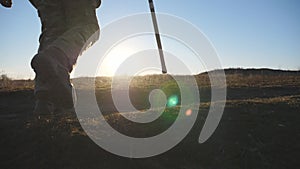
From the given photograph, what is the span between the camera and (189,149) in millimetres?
3652

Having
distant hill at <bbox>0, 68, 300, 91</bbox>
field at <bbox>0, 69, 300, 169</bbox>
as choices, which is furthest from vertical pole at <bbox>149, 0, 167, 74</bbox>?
distant hill at <bbox>0, 68, 300, 91</bbox>

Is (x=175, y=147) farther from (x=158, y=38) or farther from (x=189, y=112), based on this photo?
(x=158, y=38)

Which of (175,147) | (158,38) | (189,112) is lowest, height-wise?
(175,147)

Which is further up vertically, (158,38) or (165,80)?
(158,38)

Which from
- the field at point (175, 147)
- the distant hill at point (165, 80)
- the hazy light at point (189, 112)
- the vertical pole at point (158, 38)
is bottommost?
the field at point (175, 147)

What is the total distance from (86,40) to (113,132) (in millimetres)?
1420

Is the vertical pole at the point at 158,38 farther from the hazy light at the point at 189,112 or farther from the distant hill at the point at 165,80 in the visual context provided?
the distant hill at the point at 165,80

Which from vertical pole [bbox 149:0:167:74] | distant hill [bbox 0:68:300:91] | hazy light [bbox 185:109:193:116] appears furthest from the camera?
distant hill [bbox 0:68:300:91]

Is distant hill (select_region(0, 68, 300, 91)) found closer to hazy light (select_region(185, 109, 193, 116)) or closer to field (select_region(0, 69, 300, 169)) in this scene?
hazy light (select_region(185, 109, 193, 116))

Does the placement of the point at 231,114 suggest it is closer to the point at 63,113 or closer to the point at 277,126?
the point at 277,126

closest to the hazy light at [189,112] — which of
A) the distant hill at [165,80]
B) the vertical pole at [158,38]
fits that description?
the vertical pole at [158,38]

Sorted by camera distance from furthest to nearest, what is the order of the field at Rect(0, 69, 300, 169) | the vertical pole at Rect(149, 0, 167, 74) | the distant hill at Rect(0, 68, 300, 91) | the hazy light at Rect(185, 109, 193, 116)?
the distant hill at Rect(0, 68, 300, 91)
the vertical pole at Rect(149, 0, 167, 74)
the hazy light at Rect(185, 109, 193, 116)
the field at Rect(0, 69, 300, 169)

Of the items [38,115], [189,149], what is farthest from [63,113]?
[189,149]

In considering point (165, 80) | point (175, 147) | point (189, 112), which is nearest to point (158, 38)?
point (189, 112)
